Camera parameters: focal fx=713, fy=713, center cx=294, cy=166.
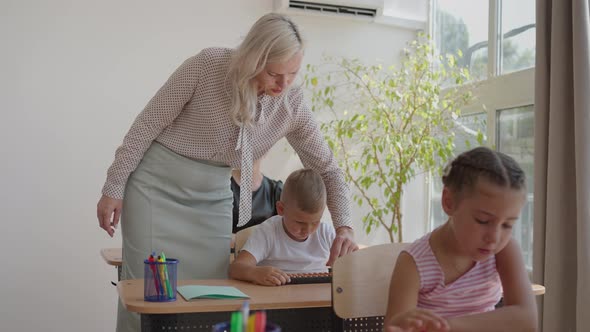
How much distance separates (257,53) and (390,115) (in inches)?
97.2

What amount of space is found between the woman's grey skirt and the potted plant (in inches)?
77.9

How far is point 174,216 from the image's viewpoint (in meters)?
2.44

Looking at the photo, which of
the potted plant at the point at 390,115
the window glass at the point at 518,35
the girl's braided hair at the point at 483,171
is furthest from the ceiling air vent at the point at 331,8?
the girl's braided hair at the point at 483,171

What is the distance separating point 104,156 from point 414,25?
2.38 m

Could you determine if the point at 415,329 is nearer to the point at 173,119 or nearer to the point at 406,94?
the point at 173,119

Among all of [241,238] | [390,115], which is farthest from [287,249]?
[390,115]

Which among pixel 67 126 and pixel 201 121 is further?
pixel 67 126

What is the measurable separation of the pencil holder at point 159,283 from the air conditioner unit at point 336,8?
314cm

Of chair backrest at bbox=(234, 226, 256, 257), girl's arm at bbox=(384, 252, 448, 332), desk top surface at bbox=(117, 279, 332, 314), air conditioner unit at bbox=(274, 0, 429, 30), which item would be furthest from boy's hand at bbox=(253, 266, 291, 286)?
air conditioner unit at bbox=(274, 0, 429, 30)

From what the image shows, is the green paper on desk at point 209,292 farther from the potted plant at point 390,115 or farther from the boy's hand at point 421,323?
the potted plant at point 390,115

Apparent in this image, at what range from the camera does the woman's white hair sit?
7.17ft

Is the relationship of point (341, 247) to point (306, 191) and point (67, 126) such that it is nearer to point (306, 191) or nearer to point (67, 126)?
point (306, 191)

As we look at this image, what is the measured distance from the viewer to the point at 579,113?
10.00ft

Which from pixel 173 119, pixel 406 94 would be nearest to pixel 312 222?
pixel 173 119
